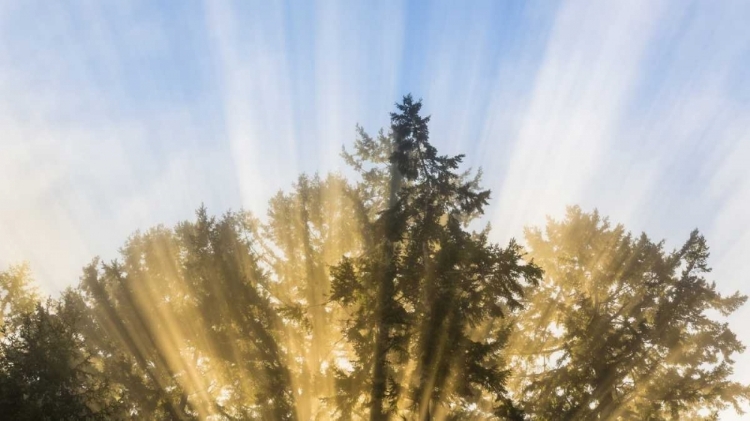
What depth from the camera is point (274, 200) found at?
16.1 m

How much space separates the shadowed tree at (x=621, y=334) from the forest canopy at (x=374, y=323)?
3.0 inches

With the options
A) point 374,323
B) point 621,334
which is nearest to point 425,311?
point 374,323

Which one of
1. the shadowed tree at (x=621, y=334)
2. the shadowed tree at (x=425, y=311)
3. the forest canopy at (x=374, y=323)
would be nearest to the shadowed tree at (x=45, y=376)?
the forest canopy at (x=374, y=323)

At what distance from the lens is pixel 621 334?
548 inches

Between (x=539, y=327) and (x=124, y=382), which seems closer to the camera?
(x=124, y=382)

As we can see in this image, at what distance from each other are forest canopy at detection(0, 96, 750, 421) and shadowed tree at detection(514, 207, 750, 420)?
8 cm

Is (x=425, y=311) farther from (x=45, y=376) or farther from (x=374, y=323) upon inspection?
(x=45, y=376)

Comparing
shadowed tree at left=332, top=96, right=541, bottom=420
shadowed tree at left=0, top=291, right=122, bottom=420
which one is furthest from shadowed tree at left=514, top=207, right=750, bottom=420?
shadowed tree at left=0, top=291, right=122, bottom=420

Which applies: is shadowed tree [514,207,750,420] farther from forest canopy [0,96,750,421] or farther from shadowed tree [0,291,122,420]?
shadowed tree [0,291,122,420]

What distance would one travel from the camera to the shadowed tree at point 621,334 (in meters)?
13.8

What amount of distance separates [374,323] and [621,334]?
9490mm

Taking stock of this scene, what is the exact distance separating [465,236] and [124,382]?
462 inches

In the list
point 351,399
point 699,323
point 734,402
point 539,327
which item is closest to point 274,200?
point 351,399

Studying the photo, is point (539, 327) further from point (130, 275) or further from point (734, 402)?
point (130, 275)
